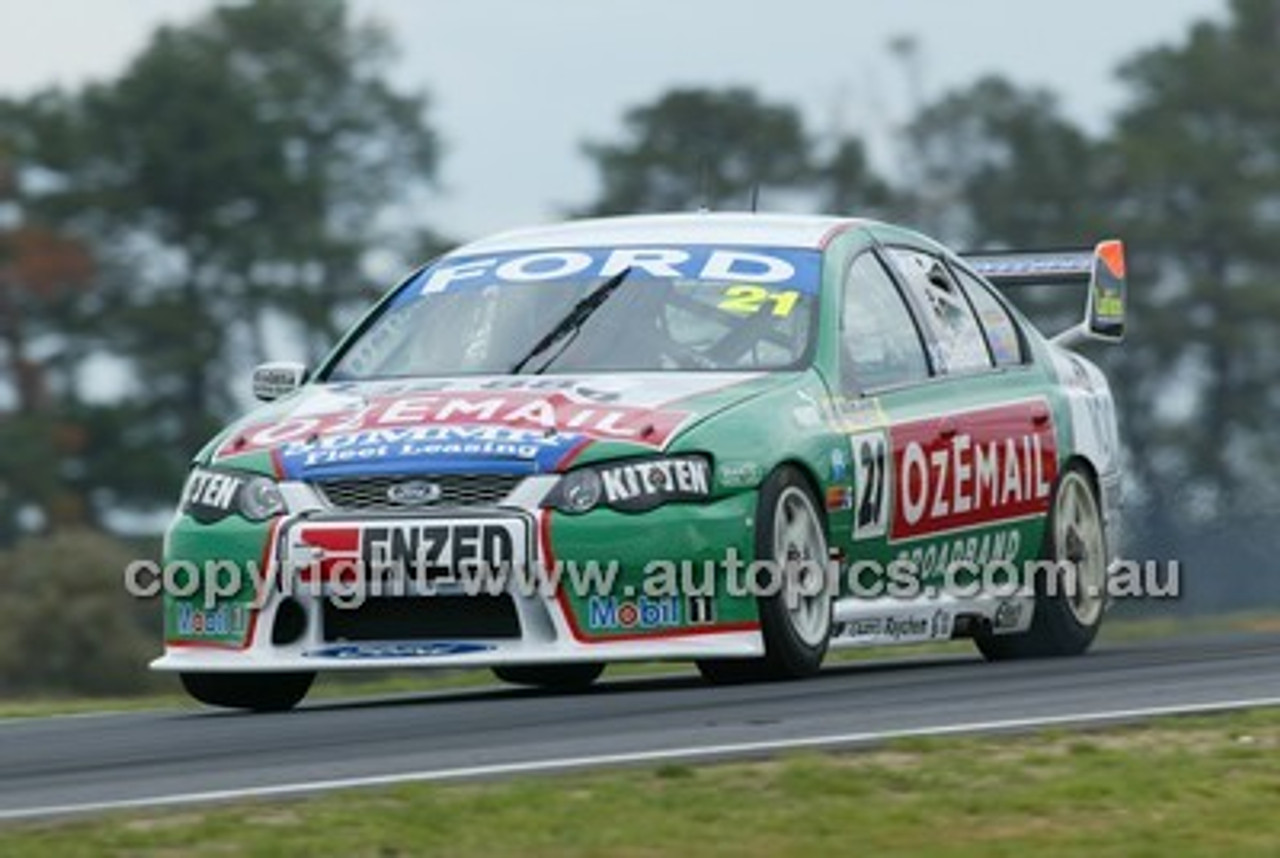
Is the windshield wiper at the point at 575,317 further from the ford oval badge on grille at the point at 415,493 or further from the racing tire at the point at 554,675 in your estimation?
the racing tire at the point at 554,675

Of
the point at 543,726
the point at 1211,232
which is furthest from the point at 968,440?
the point at 1211,232

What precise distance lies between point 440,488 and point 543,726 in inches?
44.0

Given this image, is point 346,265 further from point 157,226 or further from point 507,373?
point 507,373

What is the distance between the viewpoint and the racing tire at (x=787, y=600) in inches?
406

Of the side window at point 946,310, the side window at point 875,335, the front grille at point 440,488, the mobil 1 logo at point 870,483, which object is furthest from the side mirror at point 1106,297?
the front grille at point 440,488

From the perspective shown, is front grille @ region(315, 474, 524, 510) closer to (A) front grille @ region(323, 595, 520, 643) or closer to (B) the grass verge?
(A) front grille @ region(323, 595, 520, 643)

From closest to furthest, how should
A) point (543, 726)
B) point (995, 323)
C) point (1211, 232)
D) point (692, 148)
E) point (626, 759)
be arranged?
point (626, 759)
point (543, 726)
point (995, 323)
point (1211, 232)
point (692, 148)

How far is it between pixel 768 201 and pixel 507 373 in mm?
82025

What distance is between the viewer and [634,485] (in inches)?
400

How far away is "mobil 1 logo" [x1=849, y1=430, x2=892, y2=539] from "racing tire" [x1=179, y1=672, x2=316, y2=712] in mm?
1719

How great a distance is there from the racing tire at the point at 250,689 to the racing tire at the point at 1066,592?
8.46 ft

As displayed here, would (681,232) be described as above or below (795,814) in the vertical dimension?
above

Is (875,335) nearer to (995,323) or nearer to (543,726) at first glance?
→ (995,323)

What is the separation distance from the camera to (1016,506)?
12.2 metres
